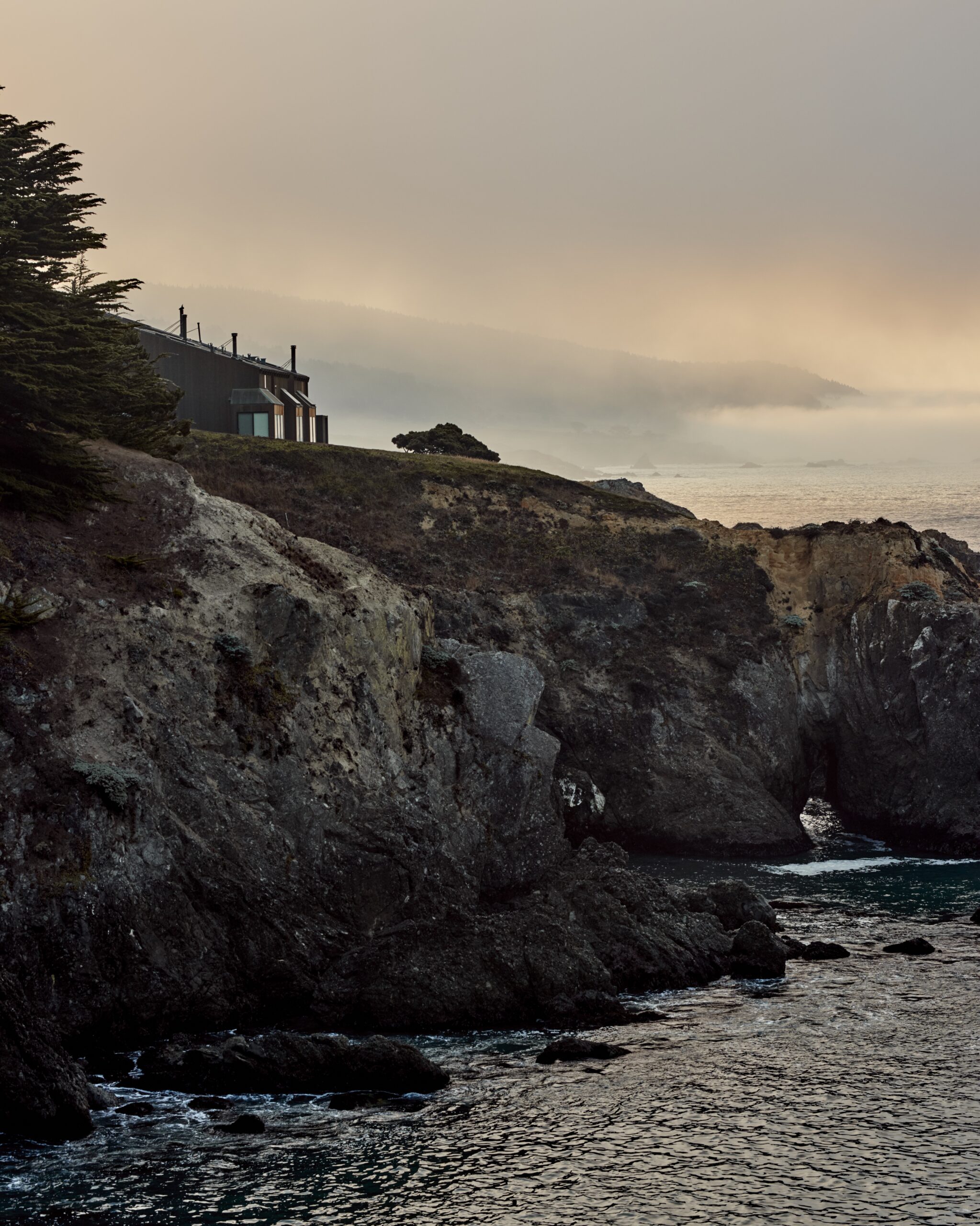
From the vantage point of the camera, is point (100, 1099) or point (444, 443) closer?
point (100, 1099)

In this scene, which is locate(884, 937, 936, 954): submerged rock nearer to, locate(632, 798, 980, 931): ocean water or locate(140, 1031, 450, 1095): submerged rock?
locate(632, 798, 980, 931): ocean water

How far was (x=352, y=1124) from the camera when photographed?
3344cm

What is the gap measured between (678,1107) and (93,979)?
18.5 metres

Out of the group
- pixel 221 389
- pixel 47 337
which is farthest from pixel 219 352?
pixel 47 337

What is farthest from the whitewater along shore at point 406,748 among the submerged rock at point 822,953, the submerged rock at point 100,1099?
the submerged rock at point 822,953

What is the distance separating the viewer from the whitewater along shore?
137 feet

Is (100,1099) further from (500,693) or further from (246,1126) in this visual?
(500,693)

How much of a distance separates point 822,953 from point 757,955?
3.56 metres

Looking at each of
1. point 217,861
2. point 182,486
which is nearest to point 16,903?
point 217,861

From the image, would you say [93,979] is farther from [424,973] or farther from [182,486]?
[182,486]

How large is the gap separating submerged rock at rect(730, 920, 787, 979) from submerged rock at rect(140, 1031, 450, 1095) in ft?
48.6

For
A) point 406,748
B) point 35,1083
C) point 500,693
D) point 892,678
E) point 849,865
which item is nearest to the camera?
point 35,1083

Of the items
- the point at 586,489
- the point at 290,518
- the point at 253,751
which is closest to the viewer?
the point at 253,751

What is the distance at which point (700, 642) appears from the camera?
79938mm
